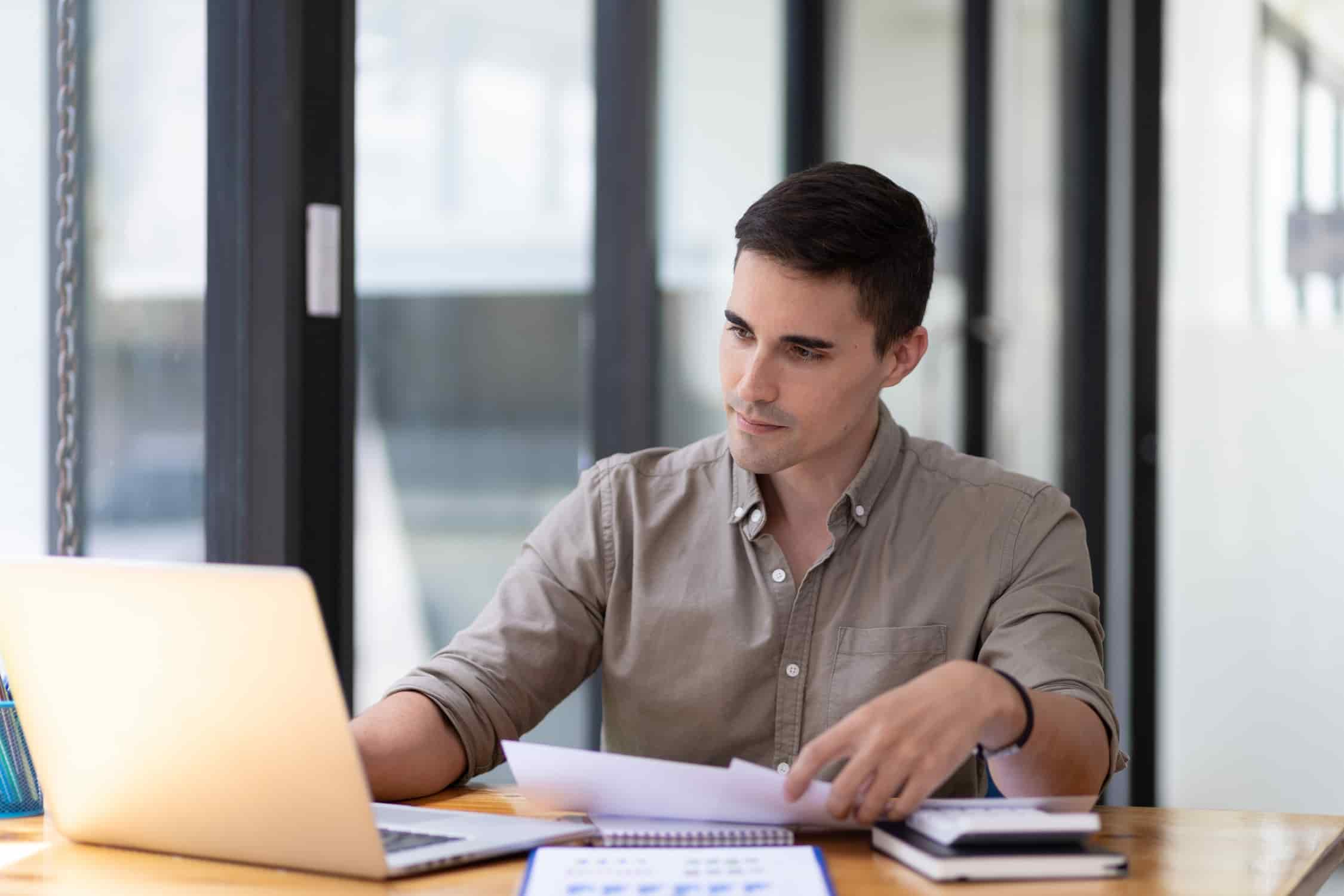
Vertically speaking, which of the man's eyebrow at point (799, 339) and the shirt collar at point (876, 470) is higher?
the man's eyebrow at point (799, 339)

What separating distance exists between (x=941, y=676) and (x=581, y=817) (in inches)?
12.6

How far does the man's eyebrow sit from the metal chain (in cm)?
74

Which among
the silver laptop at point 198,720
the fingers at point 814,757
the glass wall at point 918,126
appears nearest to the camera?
the silver laptop at point 198,720

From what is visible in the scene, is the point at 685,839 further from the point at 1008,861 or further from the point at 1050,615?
the point at 1050,615

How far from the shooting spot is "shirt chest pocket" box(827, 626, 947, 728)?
5.20 feet

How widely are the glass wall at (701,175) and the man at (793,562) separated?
94cm

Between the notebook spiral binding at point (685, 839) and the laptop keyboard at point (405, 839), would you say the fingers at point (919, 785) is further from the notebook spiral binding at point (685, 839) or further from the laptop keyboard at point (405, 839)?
the laptop keyboard at point (405, 839)

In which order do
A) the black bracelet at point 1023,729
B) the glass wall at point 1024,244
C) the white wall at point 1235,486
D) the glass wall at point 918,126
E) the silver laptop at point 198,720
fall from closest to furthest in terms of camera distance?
the silver laptop at point 198,720
the black bracelet at point 1023,729
the white wall at point 1235,486
the glass wall at point 918,126
the glass wall at point 1024,244

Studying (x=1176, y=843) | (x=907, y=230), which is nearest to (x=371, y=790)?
(x=1176, y=843)

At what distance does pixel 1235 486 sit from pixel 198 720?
303 centimetres

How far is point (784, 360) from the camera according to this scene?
1.61 m

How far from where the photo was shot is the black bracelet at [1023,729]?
1.28 m

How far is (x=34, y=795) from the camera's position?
1334mm

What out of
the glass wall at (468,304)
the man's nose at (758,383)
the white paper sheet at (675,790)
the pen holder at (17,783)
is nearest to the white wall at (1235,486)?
the glass wall at (468,304)
